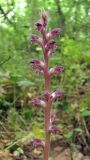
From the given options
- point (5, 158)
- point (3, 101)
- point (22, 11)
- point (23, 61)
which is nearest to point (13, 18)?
point (22, 11)

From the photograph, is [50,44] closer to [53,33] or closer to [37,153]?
[53,33]

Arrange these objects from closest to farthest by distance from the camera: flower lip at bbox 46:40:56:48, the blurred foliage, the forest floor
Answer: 1. flower lip at bbox 46:40:56:48
2. the forest floor
3. the blurred foliage

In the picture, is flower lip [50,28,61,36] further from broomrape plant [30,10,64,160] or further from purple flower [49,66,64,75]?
purple flower [49,66,64,75]

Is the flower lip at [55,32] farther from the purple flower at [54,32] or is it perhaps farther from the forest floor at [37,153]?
the forest floor at [37,153]

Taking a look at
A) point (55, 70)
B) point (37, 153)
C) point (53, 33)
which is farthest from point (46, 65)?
point (37, 153)

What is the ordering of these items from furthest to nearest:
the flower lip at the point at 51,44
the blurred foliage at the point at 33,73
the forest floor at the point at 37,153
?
the blurred foliage at the point at 33,73 → the forest floor at the point at 37,153 → the flower lip at the point at 51,44

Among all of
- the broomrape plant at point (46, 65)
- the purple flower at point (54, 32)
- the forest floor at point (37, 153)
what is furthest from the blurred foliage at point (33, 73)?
the purple flower at point (54, 32)

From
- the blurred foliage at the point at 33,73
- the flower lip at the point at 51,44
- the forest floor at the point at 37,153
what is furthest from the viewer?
the blurred foliage at the point at 33,73

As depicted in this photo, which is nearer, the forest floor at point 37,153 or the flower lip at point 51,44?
the flower lip at point 51,44

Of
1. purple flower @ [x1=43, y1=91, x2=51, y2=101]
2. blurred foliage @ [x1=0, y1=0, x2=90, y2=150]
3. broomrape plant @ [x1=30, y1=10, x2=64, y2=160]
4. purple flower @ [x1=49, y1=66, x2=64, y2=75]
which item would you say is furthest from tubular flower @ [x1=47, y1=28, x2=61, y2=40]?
blurred foliage @ [x1=0, y1=0, x2=90, y2=150]
